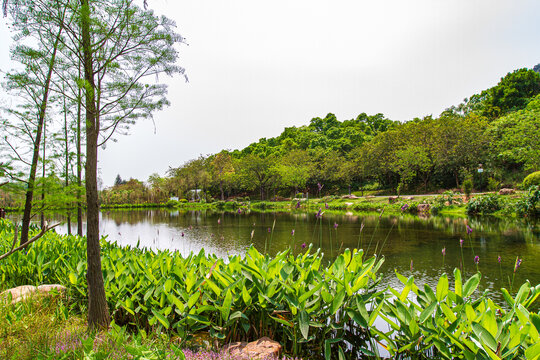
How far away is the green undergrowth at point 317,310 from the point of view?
2021mm

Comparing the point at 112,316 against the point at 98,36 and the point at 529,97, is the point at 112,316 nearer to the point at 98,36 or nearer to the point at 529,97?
the point at 98,36

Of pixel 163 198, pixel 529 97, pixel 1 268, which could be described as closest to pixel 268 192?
pixel 163 198

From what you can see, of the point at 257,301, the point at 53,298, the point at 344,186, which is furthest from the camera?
the point at 344,186

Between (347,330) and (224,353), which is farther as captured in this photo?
(347,330)

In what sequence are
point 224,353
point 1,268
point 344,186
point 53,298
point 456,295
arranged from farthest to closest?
point 344,186 < point 1,268 < point 53,298 < point 456,295 < point 224,353

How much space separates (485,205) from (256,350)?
762 inches

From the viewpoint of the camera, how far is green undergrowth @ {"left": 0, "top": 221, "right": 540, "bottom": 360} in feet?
6.63

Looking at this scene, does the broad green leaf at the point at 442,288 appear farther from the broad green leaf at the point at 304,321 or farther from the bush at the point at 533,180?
the bush at the point at 533,180

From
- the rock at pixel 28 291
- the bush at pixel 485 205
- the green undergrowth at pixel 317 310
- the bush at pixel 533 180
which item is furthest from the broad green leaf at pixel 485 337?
the bush at pixel 533 180

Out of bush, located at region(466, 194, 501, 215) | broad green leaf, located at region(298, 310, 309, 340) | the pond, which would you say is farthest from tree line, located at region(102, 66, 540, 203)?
broad green leaf, located at region(298, 310, 309, 340)

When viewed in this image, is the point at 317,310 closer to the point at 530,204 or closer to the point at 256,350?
the point at 256,350

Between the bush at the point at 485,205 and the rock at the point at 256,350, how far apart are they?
19049 millimetres

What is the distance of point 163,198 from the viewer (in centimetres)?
4475

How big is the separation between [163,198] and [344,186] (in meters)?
26.5
